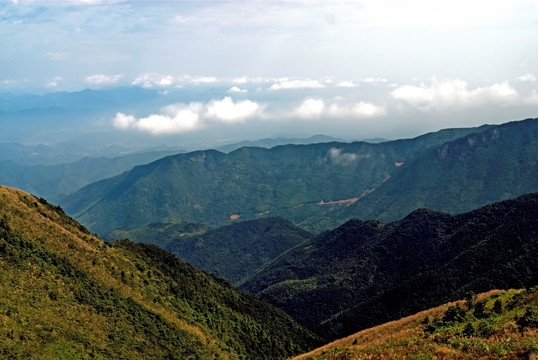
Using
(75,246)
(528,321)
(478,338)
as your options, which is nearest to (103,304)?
(75,246)

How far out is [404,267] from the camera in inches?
5330

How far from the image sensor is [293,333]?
97.2 meters

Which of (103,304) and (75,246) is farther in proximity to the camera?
(75,246)

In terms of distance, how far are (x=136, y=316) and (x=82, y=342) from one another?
13.1m

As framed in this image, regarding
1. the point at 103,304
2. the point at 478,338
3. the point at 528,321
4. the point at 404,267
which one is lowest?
the point at 404,267

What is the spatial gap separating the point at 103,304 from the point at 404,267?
9830cm

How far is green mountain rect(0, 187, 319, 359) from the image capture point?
50.8m

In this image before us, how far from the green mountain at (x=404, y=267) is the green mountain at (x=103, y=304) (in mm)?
29056

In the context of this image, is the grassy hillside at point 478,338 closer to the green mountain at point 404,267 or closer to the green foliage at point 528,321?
the green foliage at point 528,321

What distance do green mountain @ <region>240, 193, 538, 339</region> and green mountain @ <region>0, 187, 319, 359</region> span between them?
29056 mm

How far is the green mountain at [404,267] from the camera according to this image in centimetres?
9825

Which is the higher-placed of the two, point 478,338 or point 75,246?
point 75,246

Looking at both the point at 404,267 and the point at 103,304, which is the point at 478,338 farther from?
the point at 404,267

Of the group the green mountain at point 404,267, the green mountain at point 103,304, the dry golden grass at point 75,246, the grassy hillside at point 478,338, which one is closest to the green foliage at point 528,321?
the grassy hillside at point 478,338
